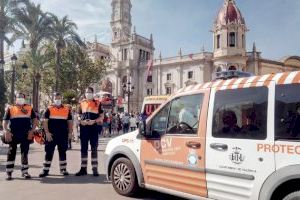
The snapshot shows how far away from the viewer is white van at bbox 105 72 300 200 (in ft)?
14.7

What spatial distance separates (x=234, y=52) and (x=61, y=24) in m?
30.7

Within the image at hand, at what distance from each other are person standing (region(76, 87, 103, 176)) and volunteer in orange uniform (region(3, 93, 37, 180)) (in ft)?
3.68

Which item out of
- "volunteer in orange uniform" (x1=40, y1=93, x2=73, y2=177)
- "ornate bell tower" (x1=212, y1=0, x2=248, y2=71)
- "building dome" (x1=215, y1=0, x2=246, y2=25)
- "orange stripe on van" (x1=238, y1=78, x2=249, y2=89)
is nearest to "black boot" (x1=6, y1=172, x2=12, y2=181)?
"volunteer in orange uniform" (x1=40, y1=93, x2=73, y2=177)

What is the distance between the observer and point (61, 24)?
36594mm

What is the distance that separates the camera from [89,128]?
29.5 feet

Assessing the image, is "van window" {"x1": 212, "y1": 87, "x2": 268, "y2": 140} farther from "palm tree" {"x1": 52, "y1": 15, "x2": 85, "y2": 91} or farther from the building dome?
the building dome

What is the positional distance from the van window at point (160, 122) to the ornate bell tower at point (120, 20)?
72.6m

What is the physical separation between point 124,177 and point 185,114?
1762 mm

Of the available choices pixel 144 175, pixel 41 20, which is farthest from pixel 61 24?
pixel 144 175

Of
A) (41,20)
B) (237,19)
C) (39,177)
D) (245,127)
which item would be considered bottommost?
(39,177)

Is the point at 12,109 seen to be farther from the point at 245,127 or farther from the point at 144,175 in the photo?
the point at 245,127

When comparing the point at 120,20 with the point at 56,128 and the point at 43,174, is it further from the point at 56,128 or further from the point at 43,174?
the point at 43,174

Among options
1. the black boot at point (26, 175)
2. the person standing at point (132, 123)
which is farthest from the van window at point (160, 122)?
the person standing at point (132, 123)

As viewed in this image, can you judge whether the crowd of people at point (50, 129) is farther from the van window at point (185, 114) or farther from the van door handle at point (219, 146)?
the van door handle at point (219, 146)
